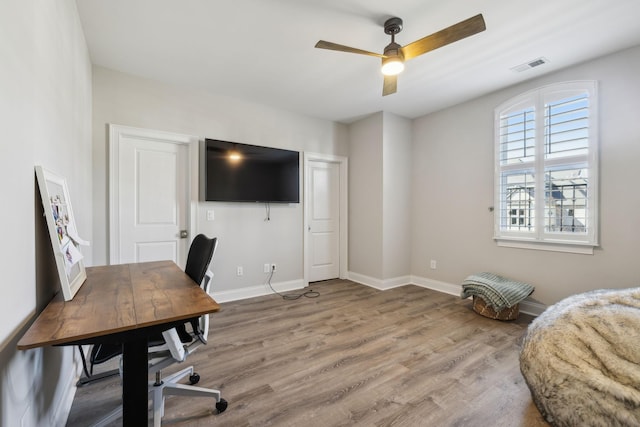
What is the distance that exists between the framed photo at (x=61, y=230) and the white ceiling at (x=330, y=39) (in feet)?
4.88

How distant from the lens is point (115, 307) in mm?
1188

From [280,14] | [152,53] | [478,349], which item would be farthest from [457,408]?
[152,53]

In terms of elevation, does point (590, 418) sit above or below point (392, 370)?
above

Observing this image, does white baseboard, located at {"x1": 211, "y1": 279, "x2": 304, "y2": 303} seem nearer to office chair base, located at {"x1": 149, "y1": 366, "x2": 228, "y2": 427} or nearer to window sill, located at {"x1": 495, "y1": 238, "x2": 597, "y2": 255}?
office chair base, located at {"x1": 149, "y1": 366, "x2": 228, "y2": 427}

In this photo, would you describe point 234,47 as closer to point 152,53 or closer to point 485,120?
point 152,53

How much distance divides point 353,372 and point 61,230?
198 cm

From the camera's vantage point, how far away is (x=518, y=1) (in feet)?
6.43

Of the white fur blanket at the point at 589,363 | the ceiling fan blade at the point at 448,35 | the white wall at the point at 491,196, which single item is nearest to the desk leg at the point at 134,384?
the white fur blanket at the point at 589,363

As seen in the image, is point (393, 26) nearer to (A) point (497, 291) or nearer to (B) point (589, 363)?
(B) point (589, 363)

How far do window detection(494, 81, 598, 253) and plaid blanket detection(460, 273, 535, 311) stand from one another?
506 millimetres

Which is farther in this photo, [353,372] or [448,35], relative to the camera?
[353,372]

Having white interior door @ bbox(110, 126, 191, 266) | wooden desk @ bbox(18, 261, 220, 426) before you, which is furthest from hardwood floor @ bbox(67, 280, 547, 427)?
white interior door @ bbox(110, 126, 191, 266)

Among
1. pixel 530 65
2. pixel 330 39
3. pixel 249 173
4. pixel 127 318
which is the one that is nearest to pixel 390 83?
pixel 330 39

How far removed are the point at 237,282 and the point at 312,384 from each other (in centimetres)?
207
